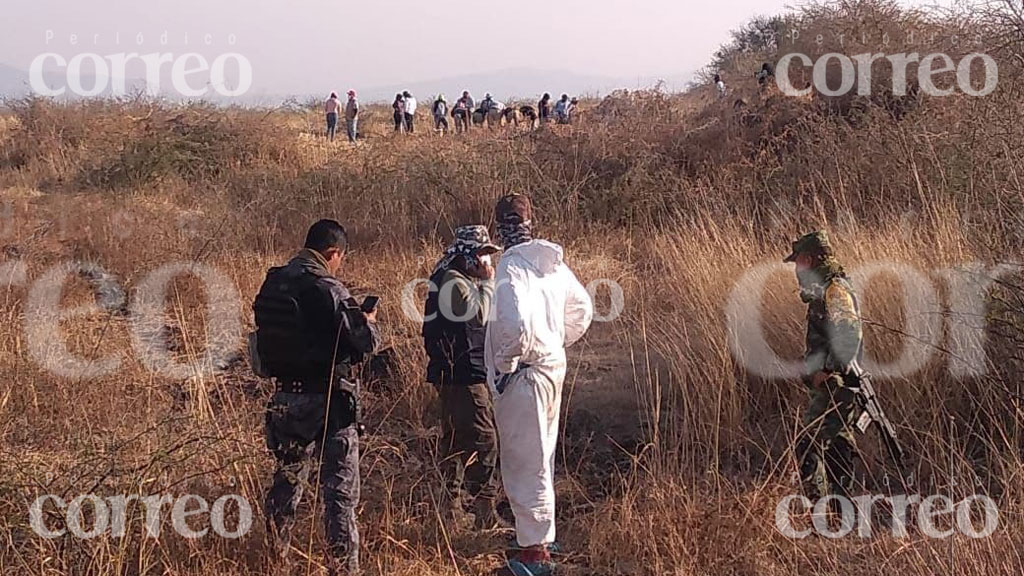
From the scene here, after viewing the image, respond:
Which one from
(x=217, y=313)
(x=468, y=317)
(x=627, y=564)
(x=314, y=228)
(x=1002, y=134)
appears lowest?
(x=627, y=564)

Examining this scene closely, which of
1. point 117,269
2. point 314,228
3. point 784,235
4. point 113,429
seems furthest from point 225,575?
point 117,269

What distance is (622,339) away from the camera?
20.6 feet

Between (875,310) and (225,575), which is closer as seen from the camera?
(225,575)

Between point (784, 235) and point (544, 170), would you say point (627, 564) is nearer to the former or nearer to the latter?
point (784, 235)

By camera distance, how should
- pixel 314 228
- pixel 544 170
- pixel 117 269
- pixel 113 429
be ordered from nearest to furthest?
1. pixel 314 228
2. pixel 113 429
3. pixel 117 269
4. pixel 544 170

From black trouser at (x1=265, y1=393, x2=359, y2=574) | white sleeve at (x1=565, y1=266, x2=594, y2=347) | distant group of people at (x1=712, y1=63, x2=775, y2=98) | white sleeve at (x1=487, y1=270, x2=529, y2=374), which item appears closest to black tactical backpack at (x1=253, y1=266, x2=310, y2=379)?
black trouser at (x1=265, y1=393, x2=359, y2=574)

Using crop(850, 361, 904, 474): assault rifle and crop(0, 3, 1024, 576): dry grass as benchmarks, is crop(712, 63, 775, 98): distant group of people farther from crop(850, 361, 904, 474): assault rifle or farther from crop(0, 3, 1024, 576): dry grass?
crop(850, 361, 904, 474): assault rifle

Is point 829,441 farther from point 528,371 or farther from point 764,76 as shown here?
point 764,76

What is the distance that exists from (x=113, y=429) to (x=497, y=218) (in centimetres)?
199

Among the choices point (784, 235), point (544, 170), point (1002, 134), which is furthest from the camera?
point (544, 170)

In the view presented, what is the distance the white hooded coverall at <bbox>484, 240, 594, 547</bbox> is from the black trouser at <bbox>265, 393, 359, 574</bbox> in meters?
0.66

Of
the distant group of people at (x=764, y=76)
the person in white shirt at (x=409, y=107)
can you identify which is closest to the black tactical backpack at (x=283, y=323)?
the distant group of people at (x=764, y=76)

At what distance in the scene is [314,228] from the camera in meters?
3.64

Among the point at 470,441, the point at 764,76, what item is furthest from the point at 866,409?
the point at 764,76
